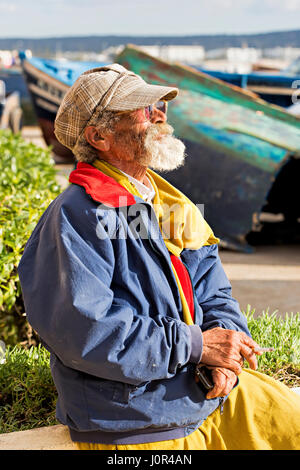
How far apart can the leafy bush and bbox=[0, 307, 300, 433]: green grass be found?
0.49 meters

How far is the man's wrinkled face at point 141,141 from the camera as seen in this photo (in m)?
2.13

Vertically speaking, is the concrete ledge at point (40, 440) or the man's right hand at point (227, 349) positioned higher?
the man's right hand at point (227, 349)

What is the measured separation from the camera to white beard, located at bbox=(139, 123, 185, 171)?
213 cm

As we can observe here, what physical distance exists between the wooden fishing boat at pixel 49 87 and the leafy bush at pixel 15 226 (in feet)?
28.5

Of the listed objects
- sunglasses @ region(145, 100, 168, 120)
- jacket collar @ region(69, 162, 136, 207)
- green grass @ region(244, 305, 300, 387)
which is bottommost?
green grass @ region(244, 305, 300, 387)

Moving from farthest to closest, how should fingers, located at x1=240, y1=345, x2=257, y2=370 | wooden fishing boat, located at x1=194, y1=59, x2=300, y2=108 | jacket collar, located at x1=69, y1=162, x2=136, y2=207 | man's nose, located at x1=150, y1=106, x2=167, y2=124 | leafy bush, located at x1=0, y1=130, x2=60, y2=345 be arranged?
wooden fishing boat, located at x1=194, y1=59, x2=300, y2=108, leafy bush, located at x1=0, y1=130, x2=60, y2=345, man's nose, located at x1=150, y1=106, x2=167, y2=124, fingers, located at x1=240, y1=345, x2=257, y2=370, jacket collar, located at x1=69, y1=162, x2=136, y2=207

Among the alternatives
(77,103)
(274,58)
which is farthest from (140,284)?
(274,58)

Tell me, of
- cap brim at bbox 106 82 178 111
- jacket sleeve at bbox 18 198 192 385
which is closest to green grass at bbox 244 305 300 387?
jacket sleeve at bbox 18 198 192 385

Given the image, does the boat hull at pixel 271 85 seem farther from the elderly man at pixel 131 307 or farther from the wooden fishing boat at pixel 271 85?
the elderly man at pixel 131 307

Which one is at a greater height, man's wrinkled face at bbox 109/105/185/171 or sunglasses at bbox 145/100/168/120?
sunglasses at bbox 145/100/168/120

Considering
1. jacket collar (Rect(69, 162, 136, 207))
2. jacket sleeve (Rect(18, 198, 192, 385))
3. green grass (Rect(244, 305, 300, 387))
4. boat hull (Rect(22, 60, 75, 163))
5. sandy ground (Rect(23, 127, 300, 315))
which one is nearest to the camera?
jacket sleeve (Rect(18, 198, 192, 385))

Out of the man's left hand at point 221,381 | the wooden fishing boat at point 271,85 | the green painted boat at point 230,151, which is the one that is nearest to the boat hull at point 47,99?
the wooden fishing boat at point 271,85

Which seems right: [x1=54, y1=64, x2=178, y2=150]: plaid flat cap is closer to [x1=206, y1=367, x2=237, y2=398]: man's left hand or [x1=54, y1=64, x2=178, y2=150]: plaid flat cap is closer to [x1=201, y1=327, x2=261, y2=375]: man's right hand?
[x1=201, y1=327, x2=261, y2=375]: man's right hand
